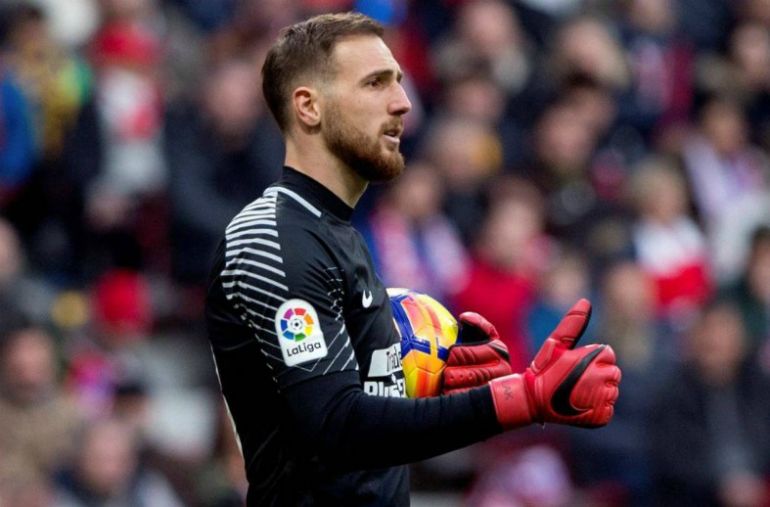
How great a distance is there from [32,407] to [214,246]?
131 cm

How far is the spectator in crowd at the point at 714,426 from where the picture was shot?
7.91 meters

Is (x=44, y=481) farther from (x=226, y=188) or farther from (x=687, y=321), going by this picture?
(x=687, y=321)

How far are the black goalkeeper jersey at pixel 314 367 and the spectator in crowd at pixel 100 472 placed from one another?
329 centimetres

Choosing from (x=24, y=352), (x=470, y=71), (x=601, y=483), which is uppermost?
(x=470, y=71)

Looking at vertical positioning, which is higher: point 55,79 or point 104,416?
point 55,79

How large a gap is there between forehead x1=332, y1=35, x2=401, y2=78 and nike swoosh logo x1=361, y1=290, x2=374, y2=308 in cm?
50

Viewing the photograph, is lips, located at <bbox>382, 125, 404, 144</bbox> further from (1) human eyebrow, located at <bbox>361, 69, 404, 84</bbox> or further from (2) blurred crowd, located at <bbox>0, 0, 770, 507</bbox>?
(2) blurred crowd, located at <bbox>0, 0, 770, 507</bbox>

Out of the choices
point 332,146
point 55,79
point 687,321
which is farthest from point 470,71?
point 332,146

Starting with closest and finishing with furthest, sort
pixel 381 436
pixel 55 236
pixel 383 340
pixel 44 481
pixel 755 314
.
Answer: pixel 381 436
pixel 383 340
pixel 44 481
pixel 55 236
pixel 755 314

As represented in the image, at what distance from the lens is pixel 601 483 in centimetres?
802

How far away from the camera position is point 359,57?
3812 millimetres

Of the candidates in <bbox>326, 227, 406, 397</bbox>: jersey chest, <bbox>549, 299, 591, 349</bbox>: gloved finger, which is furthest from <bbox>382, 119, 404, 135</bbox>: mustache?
<bbox>549, 299, 591, 349</bbox>: gloved finger

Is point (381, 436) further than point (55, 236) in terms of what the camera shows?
No

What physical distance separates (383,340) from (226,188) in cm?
446
